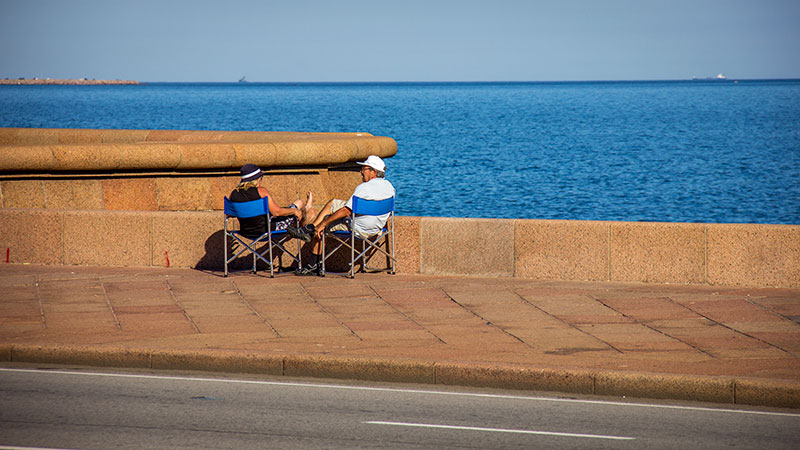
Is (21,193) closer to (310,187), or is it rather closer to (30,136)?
Result: (310,187)

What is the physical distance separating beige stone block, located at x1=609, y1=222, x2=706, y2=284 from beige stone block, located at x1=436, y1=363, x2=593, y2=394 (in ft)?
11.8

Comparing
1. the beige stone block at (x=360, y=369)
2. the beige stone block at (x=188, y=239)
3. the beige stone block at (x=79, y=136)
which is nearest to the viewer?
the beige stone block at (x=360, y=369)

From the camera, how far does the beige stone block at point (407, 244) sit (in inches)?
429

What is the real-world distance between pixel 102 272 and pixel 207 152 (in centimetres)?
212

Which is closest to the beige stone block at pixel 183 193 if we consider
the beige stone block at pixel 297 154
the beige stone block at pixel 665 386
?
the beige stone block at pixel 297 154

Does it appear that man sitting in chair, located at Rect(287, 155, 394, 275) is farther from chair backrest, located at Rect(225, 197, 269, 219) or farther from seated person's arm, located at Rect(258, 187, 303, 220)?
chair backrest, located at Rect(225, 197, 269, 219)

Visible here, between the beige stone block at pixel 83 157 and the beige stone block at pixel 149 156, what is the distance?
Result: 93 millimetres

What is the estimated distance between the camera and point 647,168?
4850 centimetres

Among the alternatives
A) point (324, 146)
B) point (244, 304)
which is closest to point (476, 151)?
point (324, 146)

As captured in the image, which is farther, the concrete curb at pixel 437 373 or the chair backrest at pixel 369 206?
the chair backrest at pixel 369 206

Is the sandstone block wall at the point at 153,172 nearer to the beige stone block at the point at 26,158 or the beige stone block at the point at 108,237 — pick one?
the beige stone block at the point at 26,158

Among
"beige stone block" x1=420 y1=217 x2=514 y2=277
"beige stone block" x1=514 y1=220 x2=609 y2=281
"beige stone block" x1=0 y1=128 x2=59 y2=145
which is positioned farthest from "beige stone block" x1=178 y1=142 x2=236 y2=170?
"beige stone block" x1=0 y1=128 x2=59 y2=145

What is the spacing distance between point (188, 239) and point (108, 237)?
90cm

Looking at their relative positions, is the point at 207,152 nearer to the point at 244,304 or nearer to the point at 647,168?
the point at 244,304
